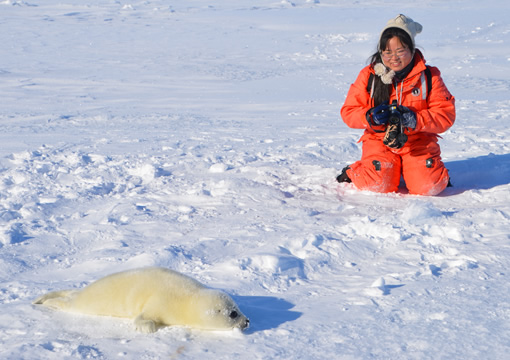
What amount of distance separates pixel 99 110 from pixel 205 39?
7.32m

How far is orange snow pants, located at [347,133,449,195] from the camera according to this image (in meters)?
3.98

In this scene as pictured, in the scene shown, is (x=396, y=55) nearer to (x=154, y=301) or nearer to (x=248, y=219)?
(x=248, y=219)

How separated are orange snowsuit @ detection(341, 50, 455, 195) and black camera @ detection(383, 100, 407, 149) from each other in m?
0.11

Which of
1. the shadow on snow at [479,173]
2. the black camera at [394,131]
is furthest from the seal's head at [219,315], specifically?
the shadow on snow at [479,173]

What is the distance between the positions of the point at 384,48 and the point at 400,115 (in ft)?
1.45

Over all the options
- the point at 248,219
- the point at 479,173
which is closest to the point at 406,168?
the point at 479,173

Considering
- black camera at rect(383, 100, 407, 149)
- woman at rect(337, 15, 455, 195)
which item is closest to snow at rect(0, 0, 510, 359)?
woman at rect(337, 15, 455, 195)

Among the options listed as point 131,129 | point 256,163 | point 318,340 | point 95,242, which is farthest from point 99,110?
point 318,340

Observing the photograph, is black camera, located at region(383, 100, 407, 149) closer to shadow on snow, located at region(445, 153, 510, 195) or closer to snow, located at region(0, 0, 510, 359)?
snow, located at region(0, 0, 510, 359)

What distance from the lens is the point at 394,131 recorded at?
3832mm

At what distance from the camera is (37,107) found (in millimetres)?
7570

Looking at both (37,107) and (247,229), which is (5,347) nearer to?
(247,229)

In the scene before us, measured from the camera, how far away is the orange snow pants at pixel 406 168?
3982 millimetres

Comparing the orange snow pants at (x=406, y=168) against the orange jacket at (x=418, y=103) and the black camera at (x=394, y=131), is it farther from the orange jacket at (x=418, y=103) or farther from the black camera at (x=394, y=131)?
the black camera at (x=394, y=131)
